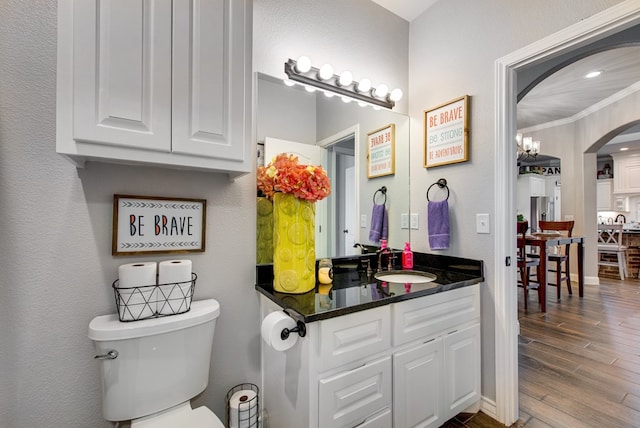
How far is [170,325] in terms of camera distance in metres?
1.09

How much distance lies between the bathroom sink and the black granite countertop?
6cm

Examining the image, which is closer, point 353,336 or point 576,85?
point 353,336

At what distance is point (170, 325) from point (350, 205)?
125 cm

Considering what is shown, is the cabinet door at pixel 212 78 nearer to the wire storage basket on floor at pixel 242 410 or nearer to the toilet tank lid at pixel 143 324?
the toilet tank lid at pixel 143 324

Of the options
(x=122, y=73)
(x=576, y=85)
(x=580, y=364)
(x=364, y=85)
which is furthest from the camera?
(x=576, y=85)

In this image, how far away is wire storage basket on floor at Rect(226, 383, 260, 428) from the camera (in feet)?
4.15

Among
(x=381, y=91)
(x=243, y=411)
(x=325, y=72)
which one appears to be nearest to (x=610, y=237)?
(x=381, y=91)

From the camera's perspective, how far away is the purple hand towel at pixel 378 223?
204cm

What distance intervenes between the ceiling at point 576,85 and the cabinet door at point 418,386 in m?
2.06

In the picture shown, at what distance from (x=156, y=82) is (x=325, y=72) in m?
0.94

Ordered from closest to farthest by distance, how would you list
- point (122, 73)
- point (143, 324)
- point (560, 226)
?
1. point (122, 73)
2. point (143, 324)
3. point (560, 226)

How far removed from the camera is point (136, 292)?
3.54 feet

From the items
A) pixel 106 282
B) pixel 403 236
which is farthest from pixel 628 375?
pixel 106 282

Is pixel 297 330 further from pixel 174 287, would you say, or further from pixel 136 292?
pixel 136 292
